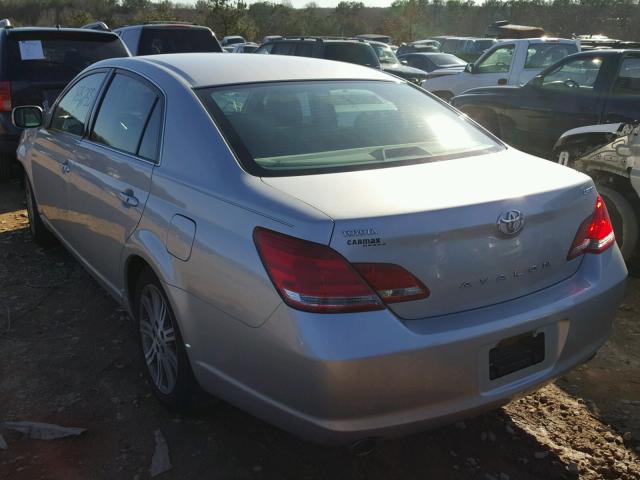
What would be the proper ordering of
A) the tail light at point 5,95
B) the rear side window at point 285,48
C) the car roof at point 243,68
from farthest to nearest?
the rear side window at point 285,48 < the tail light at point 5,95 < the car roof at point 243,68

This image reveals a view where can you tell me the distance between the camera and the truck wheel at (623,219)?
15.5 ft

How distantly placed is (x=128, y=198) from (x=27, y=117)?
2.23 m

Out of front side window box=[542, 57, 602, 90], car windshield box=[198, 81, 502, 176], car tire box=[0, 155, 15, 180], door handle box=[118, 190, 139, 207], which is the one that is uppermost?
car windshield box=[198, 81, 502, 176]

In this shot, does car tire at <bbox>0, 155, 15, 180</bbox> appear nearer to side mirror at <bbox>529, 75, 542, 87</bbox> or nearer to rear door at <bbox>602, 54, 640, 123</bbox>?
side mirror at <bbox>529, 75, 542, 87</bbox>

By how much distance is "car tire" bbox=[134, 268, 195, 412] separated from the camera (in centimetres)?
281

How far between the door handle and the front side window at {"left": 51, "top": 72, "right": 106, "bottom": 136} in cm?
100

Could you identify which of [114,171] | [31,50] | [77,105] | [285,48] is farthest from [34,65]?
[285,48]

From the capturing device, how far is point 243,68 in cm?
333

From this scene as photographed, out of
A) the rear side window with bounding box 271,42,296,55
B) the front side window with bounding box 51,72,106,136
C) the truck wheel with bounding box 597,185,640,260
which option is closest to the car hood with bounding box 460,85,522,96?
the truck wheel with bounding box 597,185,640,260

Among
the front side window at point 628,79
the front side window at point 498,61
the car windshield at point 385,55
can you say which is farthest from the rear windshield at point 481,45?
the front side window at point 628,79

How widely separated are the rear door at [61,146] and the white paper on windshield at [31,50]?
3.04 m

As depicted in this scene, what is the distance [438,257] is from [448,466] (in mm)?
1049

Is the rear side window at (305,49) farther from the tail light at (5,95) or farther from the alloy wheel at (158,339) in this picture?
the alloy wheel at (158,339)

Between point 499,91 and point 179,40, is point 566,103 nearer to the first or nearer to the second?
point 499,91
